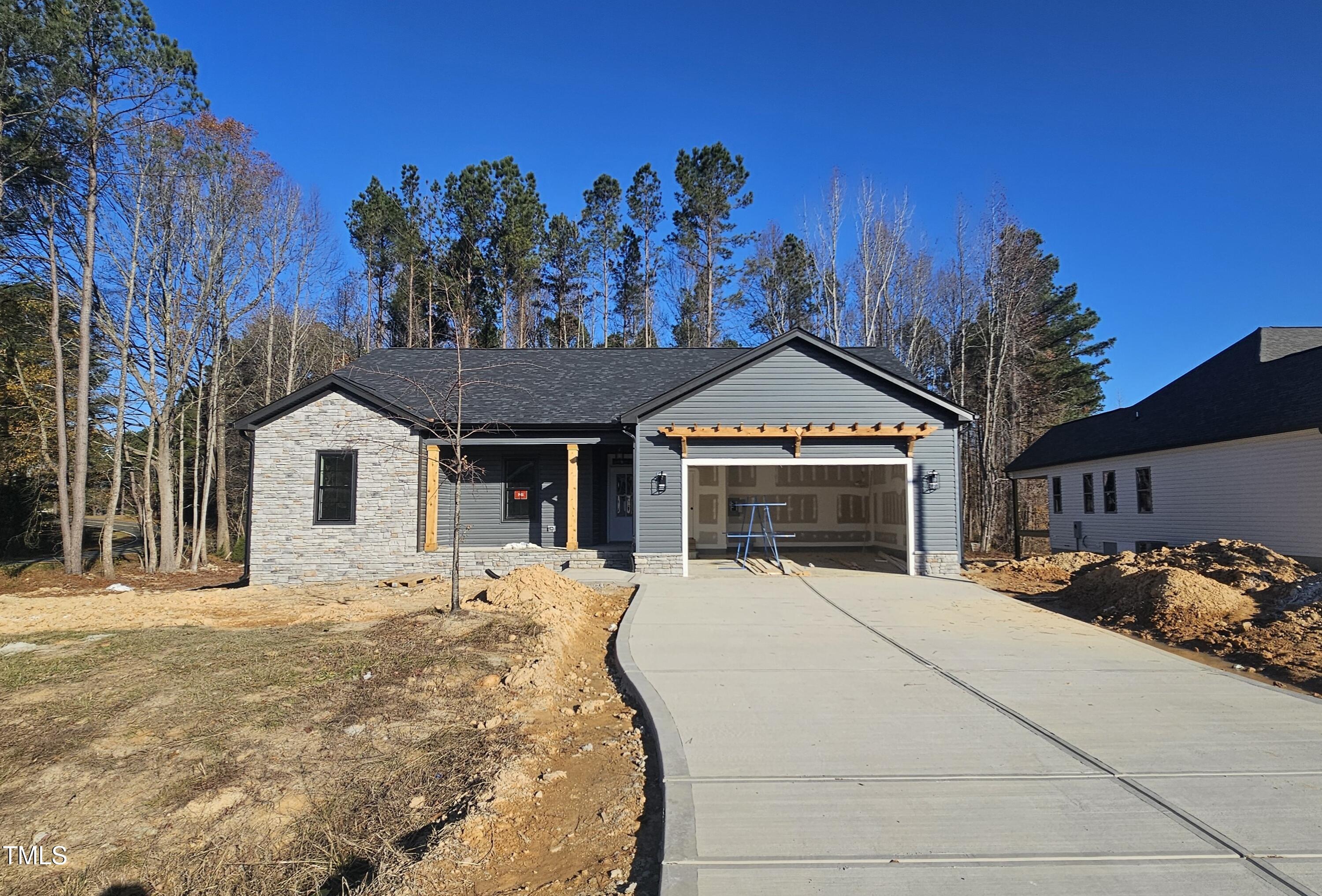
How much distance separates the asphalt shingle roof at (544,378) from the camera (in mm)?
15625

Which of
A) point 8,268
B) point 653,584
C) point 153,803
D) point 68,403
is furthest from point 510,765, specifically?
point 68,403

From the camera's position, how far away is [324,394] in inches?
576

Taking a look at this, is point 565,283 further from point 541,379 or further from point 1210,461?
point 1210,461

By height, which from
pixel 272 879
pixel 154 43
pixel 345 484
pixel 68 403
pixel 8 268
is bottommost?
pixel 272 879

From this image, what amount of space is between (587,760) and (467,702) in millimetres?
1588

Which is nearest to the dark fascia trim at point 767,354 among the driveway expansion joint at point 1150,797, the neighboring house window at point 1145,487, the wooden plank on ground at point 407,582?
the wooden plank on ground at point 407,582

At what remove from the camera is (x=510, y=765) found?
450cm

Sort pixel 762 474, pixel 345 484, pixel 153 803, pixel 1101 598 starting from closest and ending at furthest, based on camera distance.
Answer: pixel 153 803 → pixel 1101 598 → pixel 345 484 → pixel 762 474

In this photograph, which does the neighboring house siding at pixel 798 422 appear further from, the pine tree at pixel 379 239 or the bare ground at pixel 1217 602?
the pine tree at pixel 379 239

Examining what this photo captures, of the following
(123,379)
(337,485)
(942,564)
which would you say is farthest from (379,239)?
(942,564)

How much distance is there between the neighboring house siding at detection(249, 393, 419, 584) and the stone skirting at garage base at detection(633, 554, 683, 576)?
4840 millimetres

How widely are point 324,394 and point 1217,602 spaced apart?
646 inches

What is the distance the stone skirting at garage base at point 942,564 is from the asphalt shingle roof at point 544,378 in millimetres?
3655

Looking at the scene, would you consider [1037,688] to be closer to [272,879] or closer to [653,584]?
[272,879]
